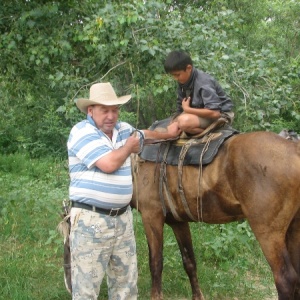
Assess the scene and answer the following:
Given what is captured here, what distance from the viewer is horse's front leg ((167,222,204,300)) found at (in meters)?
5.13

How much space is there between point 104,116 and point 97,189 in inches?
19.8

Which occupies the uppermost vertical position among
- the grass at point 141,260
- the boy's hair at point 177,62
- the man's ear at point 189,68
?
the boy's hair at point 177,62

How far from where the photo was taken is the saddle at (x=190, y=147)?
454cm

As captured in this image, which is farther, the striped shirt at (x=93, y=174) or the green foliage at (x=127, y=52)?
the green foliage at (x=127, y=52)

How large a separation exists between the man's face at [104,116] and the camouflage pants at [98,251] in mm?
590

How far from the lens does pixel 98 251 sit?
3537 millimetres

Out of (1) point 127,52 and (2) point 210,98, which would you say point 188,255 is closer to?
(2) point 210,98

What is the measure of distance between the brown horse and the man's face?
4.03 feet

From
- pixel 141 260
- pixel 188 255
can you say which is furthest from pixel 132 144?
pixel 141 260

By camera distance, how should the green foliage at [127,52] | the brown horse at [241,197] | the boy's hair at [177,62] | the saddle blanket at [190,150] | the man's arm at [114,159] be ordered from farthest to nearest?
the green foliage at [127,52], the boy's hair at [177,62], the saddle blanket at [190,150], the brown horse at [241,197], the man's arm at [114,159]

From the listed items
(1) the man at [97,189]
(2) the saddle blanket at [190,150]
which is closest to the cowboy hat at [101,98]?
(1) the man at [97,189]

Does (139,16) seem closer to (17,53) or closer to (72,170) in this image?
(17,53)

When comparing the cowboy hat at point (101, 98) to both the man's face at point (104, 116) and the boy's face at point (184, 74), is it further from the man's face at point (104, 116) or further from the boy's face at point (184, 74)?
the boy's face at point (184, 74)

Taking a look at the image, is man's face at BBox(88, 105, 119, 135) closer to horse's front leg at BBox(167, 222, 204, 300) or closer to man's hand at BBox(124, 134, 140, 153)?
man's hand at BBox(124, 134, 140, 153)
